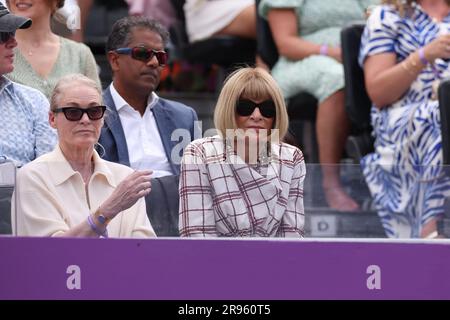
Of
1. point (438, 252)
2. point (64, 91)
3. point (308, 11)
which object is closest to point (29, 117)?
point (64, 91)

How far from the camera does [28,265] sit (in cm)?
444

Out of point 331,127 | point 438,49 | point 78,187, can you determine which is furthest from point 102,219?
point 331,127

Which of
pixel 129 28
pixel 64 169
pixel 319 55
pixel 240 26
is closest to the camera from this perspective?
pixel 64 169

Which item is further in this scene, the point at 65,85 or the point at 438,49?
the point at 438,49

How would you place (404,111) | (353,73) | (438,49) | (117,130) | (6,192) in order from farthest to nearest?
(353,73)
(404,111)
(438,49)
(117,130)
(6,192)

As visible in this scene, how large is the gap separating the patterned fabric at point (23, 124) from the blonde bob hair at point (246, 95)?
71 centimetres

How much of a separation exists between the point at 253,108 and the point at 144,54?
40.3 inches

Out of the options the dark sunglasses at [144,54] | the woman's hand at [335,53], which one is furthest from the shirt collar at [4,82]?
the woman's hand at [335,53]

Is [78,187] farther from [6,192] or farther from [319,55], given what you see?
[319,55]

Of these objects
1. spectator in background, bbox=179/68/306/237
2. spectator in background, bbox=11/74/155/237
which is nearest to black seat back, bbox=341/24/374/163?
spectator in background, bbox=179/68/306/237

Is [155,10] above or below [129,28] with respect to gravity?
above

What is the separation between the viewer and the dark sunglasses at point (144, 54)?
5961 millimetres

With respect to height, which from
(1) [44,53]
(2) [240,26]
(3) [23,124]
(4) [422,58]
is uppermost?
(2) [240,26]

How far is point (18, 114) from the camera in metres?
5.40
